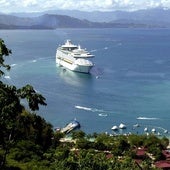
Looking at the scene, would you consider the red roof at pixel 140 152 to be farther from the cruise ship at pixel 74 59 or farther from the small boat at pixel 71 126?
the cruise ship at pixel 74 59

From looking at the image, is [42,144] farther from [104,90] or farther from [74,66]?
→ [74,66]

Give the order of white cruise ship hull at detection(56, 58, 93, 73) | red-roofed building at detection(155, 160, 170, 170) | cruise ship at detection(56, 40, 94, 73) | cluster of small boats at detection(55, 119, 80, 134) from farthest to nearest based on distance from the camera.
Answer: cruise ship at detection(56, 40, 94, 73) → white cruise ship hull at detection(56, 58, 93, 73) → cluster of small boats at detection(55, 119, 80, 134) → red-roofed building at detection(155, 160, 170, 170)

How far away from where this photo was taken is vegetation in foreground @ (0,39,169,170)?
23.7 feet

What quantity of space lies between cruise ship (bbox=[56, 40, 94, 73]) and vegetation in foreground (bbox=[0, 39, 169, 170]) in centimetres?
2726

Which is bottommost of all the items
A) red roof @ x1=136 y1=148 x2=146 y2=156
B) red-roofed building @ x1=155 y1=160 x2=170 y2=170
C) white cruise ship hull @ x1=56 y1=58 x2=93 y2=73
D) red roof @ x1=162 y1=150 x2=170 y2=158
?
white cruise ship hull @ x1=56 y1=58 x2=93 y2=73

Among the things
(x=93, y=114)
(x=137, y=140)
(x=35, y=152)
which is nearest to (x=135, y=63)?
(x=93, y=114)

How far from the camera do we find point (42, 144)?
18.7 meters

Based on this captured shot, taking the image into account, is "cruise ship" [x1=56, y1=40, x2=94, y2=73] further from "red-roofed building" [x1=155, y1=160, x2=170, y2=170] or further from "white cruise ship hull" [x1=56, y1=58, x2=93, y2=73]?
"red-roofed building" [x1=155, y1=160, x2=170, y2=170]

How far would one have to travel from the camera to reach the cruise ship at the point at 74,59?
49.2 metres

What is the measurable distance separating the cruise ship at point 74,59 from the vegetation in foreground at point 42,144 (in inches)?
1073

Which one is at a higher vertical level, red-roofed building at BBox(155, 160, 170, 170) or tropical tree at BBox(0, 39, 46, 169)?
tropical tree at BBox(0, 39, 46, 169)

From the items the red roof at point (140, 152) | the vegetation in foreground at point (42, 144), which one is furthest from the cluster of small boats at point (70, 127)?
the red roof at point (140, 152)

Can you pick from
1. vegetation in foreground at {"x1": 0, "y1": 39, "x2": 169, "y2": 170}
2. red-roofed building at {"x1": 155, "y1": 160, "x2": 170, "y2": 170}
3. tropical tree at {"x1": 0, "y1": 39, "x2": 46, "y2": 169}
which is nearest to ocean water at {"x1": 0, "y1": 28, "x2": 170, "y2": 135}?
vegetation in foreground at {"x1": 0, "y1": 39, "x2": 169, "y2": 170}

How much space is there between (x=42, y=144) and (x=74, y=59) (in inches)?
1326
